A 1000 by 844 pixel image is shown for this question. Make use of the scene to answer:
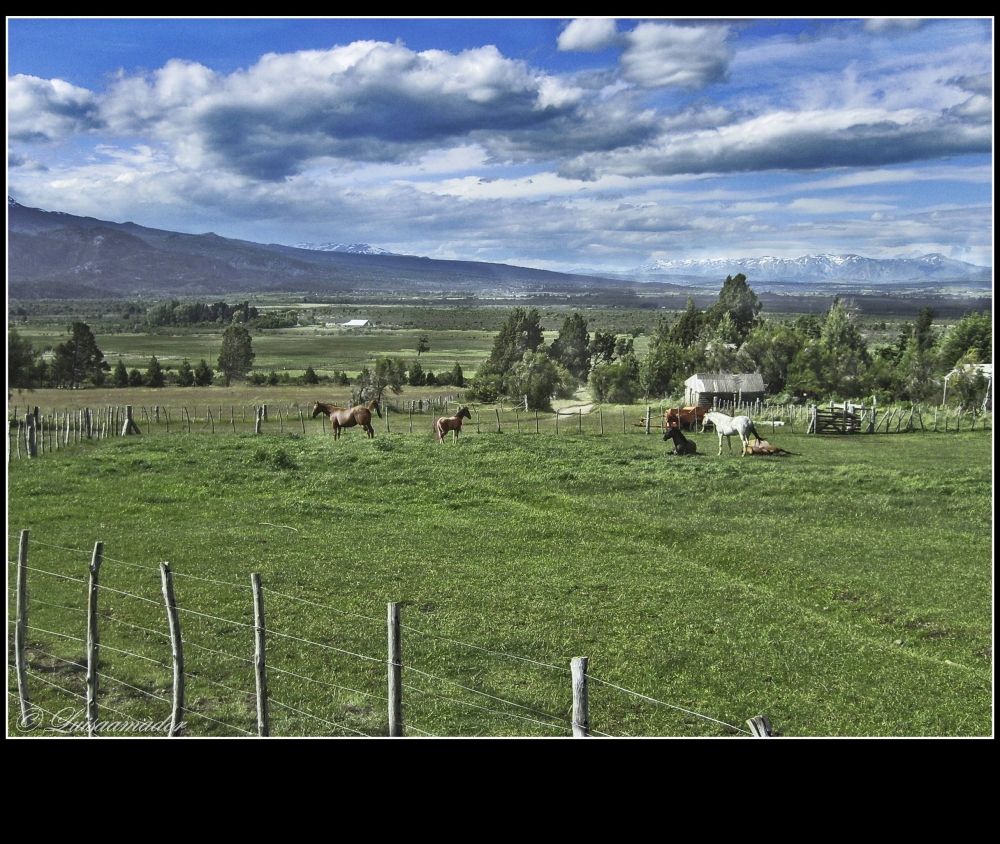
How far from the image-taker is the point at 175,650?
592 cm

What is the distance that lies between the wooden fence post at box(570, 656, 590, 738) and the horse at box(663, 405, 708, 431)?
33.8 feet

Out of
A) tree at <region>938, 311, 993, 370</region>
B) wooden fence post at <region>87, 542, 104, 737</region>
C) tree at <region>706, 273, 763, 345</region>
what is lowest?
wooden fence post at <region>87, 542, 104, 737</region>

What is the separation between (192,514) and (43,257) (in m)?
4.74

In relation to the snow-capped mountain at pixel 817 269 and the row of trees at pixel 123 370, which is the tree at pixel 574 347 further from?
the row of trees at pixel 123 370

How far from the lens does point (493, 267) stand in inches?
555

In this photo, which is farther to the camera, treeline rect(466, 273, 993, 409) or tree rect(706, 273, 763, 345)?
tree rect(706, 273, 763, 345)

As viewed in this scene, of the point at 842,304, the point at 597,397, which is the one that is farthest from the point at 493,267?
the point at 842,304

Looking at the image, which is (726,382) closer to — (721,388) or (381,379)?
(721,388)

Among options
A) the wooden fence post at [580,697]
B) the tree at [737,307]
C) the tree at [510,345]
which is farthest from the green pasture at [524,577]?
the tree at [737,307]

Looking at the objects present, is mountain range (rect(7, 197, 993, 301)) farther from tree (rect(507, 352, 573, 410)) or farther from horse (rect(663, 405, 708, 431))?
horse (rect(663, 405, 708, 431))

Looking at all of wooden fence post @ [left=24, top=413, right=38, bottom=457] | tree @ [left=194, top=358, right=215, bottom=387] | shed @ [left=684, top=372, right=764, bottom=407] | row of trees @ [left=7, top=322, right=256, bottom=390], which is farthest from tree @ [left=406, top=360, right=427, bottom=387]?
wooden fence post @ [left=24, top=413, right=38, bottom=457]

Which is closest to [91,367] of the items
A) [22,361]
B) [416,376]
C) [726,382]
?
[22,361]

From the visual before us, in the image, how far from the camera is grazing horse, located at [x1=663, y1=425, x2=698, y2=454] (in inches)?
566

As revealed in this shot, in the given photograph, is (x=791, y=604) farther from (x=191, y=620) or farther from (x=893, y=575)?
(x=191, y=620)
